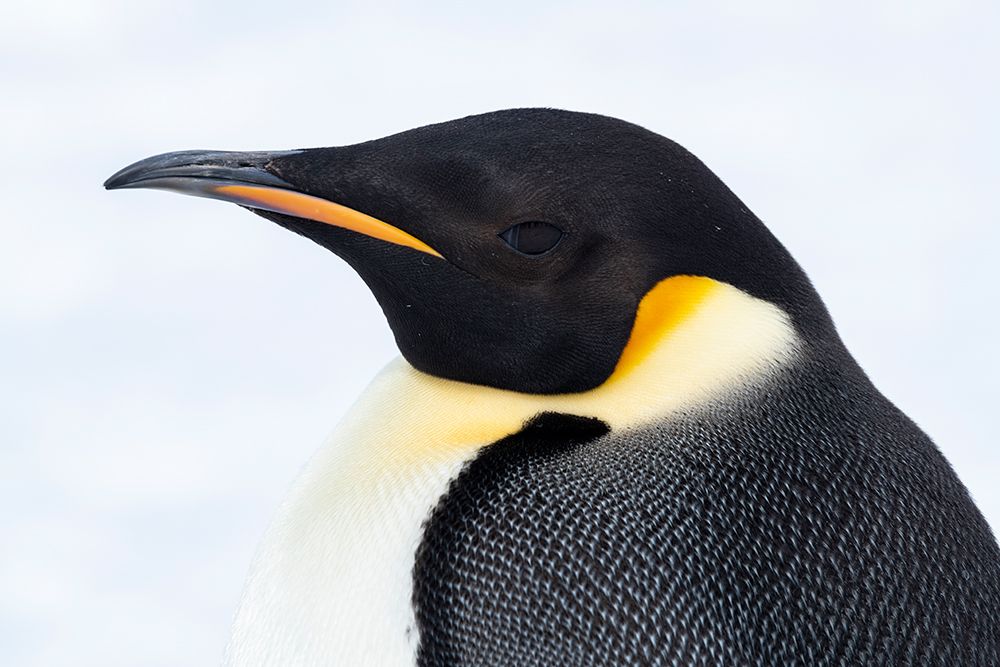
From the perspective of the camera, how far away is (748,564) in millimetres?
2053

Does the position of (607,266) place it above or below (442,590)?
above

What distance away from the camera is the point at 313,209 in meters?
2.25

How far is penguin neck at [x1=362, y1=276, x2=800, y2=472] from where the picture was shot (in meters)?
2.21

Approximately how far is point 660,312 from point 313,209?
53cm

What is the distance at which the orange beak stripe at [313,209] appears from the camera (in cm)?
225

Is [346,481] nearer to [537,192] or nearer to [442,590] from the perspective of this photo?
[442,590]

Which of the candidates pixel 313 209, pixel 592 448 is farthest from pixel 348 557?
pixel 313 209

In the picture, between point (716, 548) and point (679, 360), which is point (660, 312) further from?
point (716, 548)

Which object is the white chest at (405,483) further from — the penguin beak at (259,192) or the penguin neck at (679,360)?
the penguin beak at (259,192)

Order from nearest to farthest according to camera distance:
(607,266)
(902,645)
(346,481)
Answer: (902,645), (607,266), (346,481)

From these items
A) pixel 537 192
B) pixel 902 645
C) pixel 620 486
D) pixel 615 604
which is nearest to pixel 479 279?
pixel 537 192

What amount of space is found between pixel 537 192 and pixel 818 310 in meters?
0.48

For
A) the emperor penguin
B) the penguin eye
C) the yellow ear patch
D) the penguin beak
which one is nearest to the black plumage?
the emperor penguin

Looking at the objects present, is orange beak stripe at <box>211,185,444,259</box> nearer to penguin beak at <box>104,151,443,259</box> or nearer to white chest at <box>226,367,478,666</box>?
penguin beak at <box>104,151,443,259</box>
